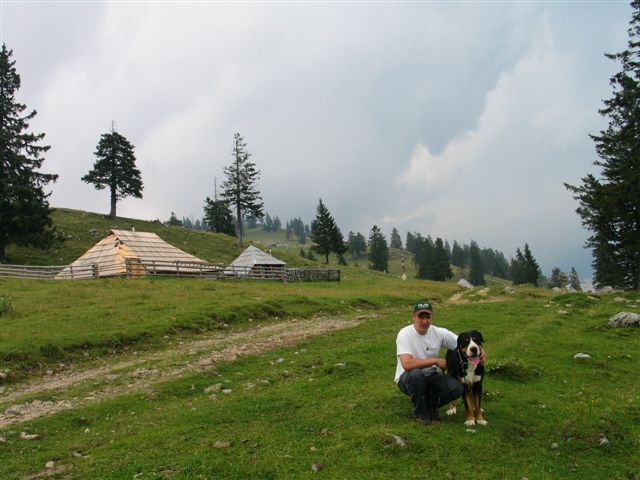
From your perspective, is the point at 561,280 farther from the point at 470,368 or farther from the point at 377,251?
the point at 470,368

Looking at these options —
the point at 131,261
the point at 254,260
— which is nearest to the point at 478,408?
the point at 131,261

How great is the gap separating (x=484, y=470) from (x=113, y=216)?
84.5 m

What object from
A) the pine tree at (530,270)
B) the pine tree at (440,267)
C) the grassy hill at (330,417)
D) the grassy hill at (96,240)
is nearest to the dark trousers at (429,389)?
the grassy hill at (330,417)

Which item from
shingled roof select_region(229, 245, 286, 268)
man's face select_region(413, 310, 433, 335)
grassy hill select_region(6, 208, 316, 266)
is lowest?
man's face select_region(413, 310, 433, 335)

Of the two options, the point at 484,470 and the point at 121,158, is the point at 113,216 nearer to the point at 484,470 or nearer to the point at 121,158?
the point at 121,158

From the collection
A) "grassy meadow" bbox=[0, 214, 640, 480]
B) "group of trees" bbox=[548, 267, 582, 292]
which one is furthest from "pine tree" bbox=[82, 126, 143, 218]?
"group of trees" bbox=[548, 267, 582, 292]

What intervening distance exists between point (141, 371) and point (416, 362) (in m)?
9.27

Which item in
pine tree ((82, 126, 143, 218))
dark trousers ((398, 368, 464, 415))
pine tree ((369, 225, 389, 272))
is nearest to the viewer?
dark trousers ((398, 368, 464, 415))

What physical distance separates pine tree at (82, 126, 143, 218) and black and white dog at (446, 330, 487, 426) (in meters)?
76.5

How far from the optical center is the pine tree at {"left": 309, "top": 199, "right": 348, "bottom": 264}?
3462 inches

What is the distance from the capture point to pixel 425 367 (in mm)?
8195

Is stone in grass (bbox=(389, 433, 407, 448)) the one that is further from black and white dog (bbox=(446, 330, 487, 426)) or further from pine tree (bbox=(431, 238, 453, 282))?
pine tree (bbox=(431, 238, 453, 282))

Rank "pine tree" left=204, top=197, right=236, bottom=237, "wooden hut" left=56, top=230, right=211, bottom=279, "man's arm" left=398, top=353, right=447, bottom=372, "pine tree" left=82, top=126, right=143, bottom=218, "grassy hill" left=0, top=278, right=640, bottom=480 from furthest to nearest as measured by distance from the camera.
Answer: "pine tree" left=204, top=197, right=236, bottom=237
"pine tree" left=82, top=126, right=143, bottom=218
"wooden hut" left=56, top=230, right=211, bottom=279
"man's arm" left=398, top=353, right=447, bottom=372
"grassy hill" left=0, top=278, right=640, bottom=480

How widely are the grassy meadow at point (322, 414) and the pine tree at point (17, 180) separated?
3421cm
